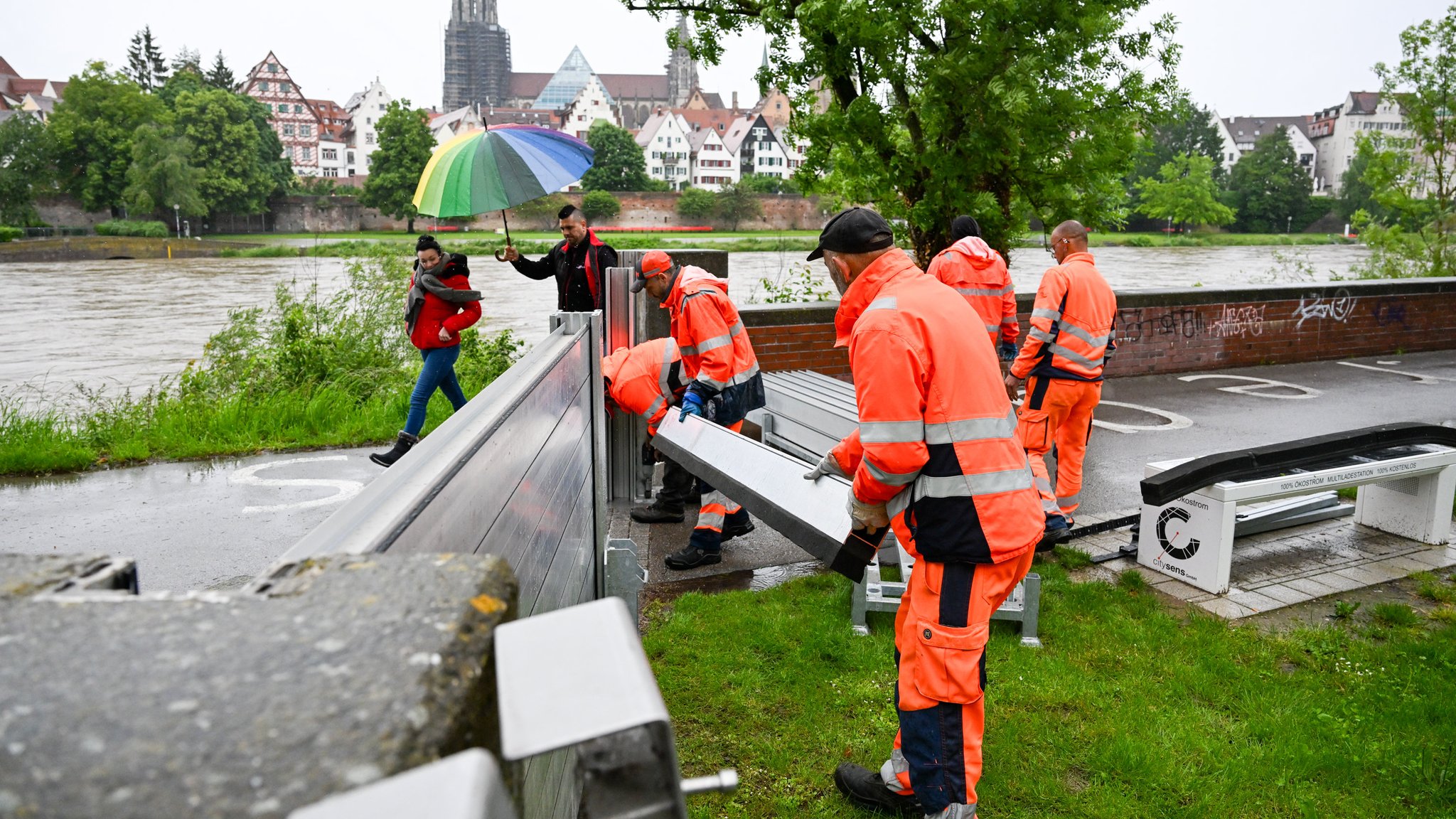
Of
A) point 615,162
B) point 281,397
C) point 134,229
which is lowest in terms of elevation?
point 281,397

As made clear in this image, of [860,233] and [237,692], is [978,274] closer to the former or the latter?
[860,233]

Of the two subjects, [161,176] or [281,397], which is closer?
[281,397]

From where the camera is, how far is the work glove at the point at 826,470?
3.45 metres

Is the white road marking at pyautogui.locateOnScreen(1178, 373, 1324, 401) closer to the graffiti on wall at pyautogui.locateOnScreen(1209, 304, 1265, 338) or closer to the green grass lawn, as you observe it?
the graffiti on wall at pyautogui.locateOnScreen(1209, 304, 1265, 338)

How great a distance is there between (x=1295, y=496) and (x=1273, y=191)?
102924 mm

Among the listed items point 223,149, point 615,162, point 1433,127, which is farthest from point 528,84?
point 1433,127

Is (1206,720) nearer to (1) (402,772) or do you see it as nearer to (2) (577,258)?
(1) (402,772)

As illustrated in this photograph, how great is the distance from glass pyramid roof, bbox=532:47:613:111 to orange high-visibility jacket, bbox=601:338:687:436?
167m

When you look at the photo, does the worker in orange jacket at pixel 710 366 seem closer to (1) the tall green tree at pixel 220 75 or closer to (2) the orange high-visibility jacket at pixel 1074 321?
(2) the orange high-visibility jacket at pixel 1074 321

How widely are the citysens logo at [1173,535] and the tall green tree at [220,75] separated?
11295 centimetres

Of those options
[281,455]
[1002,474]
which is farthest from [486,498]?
[281,455]

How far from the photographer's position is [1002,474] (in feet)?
9.87

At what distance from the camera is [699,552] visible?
6023 millimetres

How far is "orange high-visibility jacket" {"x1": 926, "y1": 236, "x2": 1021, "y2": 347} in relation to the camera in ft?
22.3
